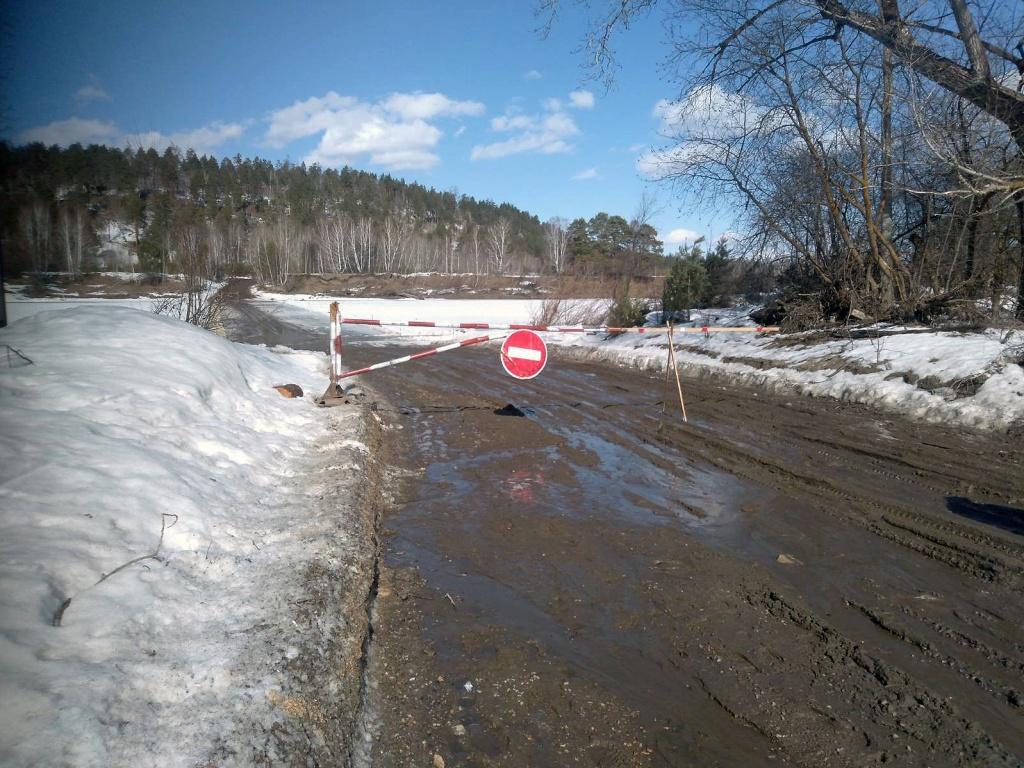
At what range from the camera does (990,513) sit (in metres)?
5.48

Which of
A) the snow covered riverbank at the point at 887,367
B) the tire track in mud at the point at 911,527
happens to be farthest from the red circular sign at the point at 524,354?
the snow covered riverbank at the point at 887,367

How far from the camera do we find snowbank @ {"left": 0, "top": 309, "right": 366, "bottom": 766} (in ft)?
7.72

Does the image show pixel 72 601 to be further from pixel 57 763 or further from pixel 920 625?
pixel 920 625

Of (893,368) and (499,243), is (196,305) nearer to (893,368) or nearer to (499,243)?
(893,368)

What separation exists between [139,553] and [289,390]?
5.78 meters

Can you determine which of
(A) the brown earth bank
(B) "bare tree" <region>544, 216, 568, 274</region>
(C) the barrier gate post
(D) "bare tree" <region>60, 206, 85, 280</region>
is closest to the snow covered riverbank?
(C) the barrier gate post

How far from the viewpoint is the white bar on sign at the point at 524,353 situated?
9.60 m

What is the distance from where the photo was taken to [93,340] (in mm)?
6797

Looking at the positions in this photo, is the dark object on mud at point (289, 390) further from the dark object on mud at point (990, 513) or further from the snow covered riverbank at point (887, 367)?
the snow covered riverbank at point (887, 367)

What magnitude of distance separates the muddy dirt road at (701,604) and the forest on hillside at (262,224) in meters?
3.86

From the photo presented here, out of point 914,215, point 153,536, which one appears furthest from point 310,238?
point 153,536

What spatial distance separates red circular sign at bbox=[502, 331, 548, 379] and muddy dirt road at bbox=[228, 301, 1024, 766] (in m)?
1.82

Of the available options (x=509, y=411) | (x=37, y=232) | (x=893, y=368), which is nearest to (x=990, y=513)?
(x=893, y=368)

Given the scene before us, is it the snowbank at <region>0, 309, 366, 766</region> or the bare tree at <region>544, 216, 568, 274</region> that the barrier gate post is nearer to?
the snowbank at <region>0, 309, 366, 766</region>
